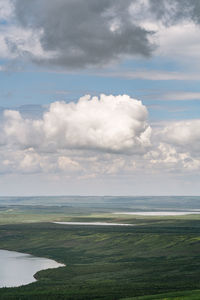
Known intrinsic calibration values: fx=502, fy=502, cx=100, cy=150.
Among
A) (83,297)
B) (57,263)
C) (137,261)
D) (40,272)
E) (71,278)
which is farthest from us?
(57,263)

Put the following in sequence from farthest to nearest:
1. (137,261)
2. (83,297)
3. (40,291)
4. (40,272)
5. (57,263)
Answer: (57,263), (137,261), (40,272), (40,291), (83,297)

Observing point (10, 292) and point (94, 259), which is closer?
point (10, 292)

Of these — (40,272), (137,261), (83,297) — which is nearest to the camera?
(83,297)

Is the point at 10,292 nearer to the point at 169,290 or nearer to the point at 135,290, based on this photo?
the point at 135,290

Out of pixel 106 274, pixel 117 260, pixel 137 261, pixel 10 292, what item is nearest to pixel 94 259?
pixel 117 260

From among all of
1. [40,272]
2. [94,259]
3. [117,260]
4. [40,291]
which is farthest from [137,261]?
[40,291]

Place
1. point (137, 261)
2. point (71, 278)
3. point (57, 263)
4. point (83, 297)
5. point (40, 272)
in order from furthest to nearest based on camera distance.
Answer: point (57, 263)
point (137, 261)
point (40, 272)
point (71, 278)
point (83, 297)

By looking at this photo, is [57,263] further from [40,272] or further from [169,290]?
[169,290]

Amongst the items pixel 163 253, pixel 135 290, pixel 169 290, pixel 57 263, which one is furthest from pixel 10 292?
pixel 163 253

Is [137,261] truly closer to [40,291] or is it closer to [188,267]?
[188,267]

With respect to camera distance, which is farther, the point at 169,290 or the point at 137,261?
the point at 137,261
